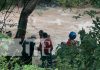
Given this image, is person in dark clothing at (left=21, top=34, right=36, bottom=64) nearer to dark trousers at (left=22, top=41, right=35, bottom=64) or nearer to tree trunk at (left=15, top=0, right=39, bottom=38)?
dark trousers at (left=22, top=41, right=35, bottom=64)

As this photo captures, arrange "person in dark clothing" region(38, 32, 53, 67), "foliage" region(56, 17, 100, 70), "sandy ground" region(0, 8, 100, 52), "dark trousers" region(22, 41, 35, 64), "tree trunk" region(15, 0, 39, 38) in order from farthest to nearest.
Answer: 1. "sandy ground" region(0, 8, 100, 52)
2. "tree trunk" region(15, 0, 39, 38)
3. "person in dark clothing" region(38, 32, 53, 67)
4. "dark trousers" region(22, 41, 35, 64)
5. "foliage" region(56, 17, 100, 70)

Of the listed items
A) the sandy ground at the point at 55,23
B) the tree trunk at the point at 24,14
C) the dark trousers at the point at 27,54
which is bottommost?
the sandy ground at the point at 55,23

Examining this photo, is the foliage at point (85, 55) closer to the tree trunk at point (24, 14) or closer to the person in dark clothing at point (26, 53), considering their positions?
the person in dark clothing at point (26, 53)

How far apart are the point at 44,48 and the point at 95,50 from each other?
19.6 feet

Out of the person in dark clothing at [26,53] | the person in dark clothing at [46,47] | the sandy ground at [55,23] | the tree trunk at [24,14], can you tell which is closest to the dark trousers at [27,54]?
the person in dark clothing at [26,53]

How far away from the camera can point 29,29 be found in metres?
19.7

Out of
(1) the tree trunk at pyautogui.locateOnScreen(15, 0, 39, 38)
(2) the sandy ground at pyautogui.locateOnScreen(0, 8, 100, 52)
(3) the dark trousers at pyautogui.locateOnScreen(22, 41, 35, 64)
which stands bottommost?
(2) the sandy ground at pyautogui.locateOnScreen(0, 8, 100, 52)

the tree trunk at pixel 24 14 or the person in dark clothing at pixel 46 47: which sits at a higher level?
the tree trunk at pixel 24 14

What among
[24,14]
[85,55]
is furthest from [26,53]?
[85,55]

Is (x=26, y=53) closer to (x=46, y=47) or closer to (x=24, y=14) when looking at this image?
(x=46, y=47)

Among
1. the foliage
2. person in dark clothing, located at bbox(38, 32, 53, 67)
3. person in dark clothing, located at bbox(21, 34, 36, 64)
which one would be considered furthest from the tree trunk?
the foliage

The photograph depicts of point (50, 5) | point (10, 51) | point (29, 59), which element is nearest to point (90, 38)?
point (10, 51)

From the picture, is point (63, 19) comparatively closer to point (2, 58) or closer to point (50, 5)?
point (50, 5)

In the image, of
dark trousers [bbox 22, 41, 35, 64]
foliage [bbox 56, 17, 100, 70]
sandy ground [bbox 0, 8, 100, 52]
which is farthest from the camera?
sandy ground [bbox 0, 8, 100, 52]
